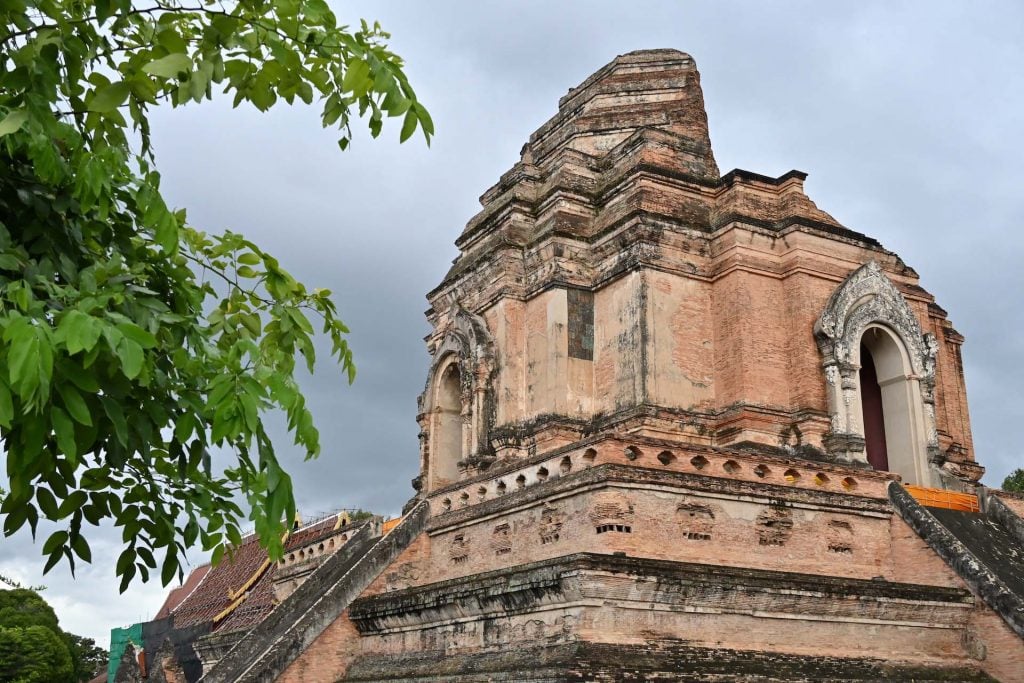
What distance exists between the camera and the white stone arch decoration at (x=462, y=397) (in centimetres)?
1895

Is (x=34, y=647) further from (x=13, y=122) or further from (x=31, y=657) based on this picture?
(x=13, y=122)

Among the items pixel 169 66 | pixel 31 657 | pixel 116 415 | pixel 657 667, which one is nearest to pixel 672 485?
pixel 657 667

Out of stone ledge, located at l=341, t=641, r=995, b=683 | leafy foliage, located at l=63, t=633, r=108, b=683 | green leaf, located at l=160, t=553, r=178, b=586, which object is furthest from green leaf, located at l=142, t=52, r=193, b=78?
leafy foliage, located at l=63, t=633, r=108, b=683

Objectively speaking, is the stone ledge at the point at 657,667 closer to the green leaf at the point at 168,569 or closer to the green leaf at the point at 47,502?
the green leaf at the point at 168,569

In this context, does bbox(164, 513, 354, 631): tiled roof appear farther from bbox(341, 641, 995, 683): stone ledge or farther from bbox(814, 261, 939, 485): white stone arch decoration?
bbox(814, 261, 939, 485): white stone arch decoration

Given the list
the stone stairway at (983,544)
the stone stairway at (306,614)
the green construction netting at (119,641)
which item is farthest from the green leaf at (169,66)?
the green construction netting at (119,641)

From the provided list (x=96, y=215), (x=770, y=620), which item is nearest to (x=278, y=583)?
(x=770, y=620)

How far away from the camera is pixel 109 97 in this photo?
4.45 meters

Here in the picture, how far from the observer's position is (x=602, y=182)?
20156 mm

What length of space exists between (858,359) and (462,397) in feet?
22.7

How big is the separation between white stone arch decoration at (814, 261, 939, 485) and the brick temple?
0.04 m

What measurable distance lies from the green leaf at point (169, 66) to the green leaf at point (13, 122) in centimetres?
55

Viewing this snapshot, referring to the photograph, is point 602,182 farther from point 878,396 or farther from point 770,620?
point 770,620

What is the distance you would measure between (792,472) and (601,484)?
3.06 meters
